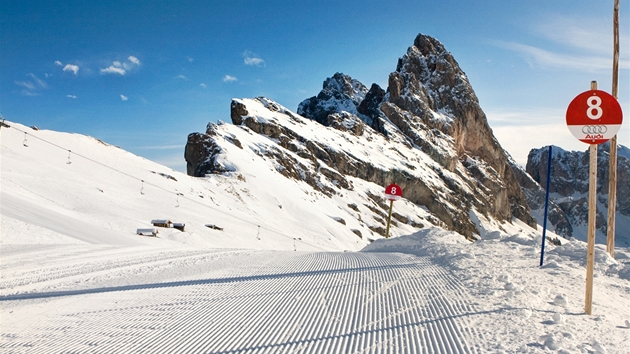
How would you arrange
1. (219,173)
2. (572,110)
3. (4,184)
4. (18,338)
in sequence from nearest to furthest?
(18,338), (572,110), (4,184), (219,173)

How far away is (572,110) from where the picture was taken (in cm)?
649

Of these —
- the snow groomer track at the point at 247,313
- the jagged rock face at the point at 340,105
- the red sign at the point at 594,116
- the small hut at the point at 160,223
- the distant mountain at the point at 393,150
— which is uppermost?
the jagged rock face at the point at 340,105

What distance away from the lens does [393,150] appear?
121250 mm

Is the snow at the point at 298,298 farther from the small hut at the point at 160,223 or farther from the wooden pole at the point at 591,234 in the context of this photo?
the small hut at the point at 160,223

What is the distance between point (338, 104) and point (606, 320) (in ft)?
594

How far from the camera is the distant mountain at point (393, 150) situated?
234 feet

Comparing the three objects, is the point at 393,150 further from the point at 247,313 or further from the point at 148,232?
the point at 247,313

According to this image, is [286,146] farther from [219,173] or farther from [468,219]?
[468,219]

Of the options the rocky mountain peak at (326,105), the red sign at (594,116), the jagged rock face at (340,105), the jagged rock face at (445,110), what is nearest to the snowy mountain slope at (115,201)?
the red sign at (594,116)

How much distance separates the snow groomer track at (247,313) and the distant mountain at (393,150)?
4630 cm

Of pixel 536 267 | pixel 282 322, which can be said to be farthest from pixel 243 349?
pixel 536 267

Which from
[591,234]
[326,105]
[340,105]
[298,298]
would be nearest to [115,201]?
[298,298]

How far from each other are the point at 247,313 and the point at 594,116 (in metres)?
5.85

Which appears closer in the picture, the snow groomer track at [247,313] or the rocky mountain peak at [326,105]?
the snow groomer track at [247,313]
